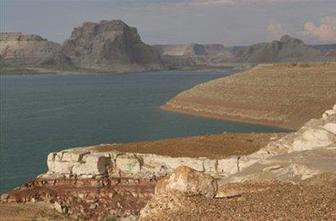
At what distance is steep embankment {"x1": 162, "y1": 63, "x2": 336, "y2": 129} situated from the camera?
245 ft

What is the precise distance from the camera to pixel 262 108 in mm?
78562

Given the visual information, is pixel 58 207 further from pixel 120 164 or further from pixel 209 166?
pixel 209 166

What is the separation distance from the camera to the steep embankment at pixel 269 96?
74.8 metres

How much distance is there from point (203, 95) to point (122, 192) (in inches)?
2632

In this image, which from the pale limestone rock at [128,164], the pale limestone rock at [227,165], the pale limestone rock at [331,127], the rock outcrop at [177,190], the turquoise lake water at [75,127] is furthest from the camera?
the turquoise lake water at [75,127]

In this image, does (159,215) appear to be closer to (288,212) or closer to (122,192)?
(288,212)

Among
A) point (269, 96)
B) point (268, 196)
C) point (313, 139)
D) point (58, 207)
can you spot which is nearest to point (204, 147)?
point (313, 139)

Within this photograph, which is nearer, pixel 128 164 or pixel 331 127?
pixel 331 127

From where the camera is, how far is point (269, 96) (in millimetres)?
83688

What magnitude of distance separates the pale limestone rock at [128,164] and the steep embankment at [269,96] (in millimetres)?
44084

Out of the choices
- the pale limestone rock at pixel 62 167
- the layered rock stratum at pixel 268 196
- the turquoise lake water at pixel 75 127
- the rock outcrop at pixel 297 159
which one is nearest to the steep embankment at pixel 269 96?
the turquoise lake water at pixel 75 127

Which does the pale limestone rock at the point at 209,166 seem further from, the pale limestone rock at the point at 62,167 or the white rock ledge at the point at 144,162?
the pale limestone rock at the point at 62,167

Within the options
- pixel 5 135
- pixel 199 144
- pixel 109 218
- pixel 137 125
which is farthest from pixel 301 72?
pixel 109 218

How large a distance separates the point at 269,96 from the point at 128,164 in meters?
58.7
